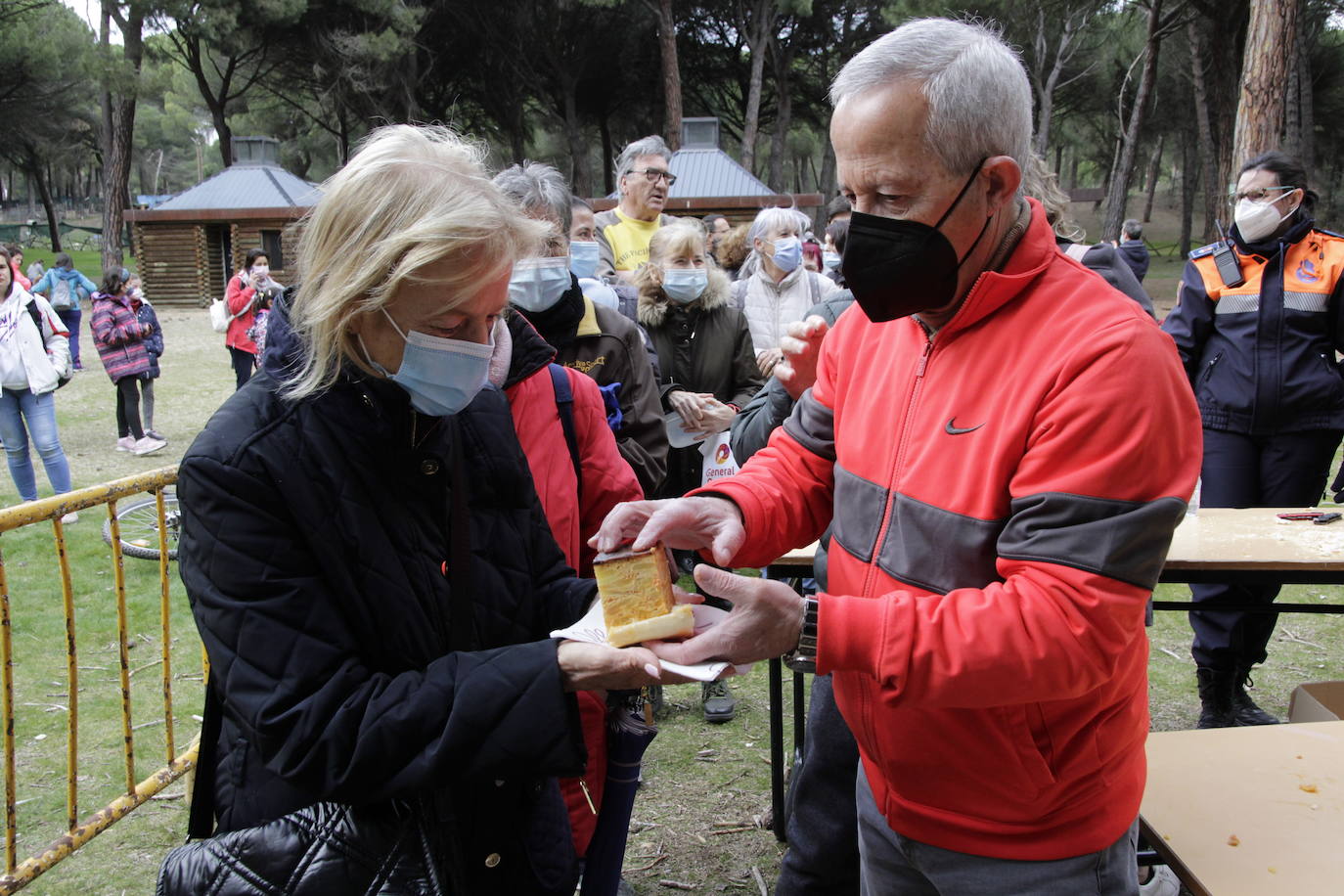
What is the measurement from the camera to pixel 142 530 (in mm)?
7379

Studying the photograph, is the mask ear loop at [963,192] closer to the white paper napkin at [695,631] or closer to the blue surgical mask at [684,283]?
the white paper napkin at [695,631]

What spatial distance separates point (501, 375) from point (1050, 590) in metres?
1.37

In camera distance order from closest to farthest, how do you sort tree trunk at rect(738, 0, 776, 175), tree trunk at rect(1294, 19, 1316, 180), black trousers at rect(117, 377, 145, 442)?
black trousers at rect(117, 377, 145, 442)
tree trunk at rect(1294, 19, 1316, 180)
tree trunk at rect(738, 0, 776, 175)

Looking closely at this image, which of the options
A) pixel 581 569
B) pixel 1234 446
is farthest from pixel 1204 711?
pixel 581 569

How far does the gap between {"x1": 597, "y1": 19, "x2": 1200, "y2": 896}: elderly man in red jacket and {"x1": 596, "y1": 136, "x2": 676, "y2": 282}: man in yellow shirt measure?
4.58 metres

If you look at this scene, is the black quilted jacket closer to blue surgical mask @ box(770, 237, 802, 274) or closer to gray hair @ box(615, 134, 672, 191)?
blue surgical mask @ box(770, 237, 802, 274)

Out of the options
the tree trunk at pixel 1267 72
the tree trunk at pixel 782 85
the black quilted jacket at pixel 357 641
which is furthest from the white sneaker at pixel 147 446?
the tree trunk at pixel 782 85

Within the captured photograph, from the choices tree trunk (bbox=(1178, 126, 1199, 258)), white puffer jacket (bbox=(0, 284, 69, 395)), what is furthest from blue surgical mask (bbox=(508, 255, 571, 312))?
tree trunk (bbox=(1178, 126, 1199, 258))

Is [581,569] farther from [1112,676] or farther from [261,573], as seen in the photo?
[1112,676]

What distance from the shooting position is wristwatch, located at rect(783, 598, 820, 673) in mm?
1545

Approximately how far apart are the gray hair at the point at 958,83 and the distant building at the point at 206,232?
28364 mm

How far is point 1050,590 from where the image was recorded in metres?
1.43

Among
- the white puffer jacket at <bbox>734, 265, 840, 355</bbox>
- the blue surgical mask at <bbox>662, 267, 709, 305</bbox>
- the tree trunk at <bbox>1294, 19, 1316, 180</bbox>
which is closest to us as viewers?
the blue surgical mask at <bbox>662, 267, 709, 305</bbox>

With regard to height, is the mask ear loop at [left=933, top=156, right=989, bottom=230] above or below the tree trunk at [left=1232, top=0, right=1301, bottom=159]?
below
